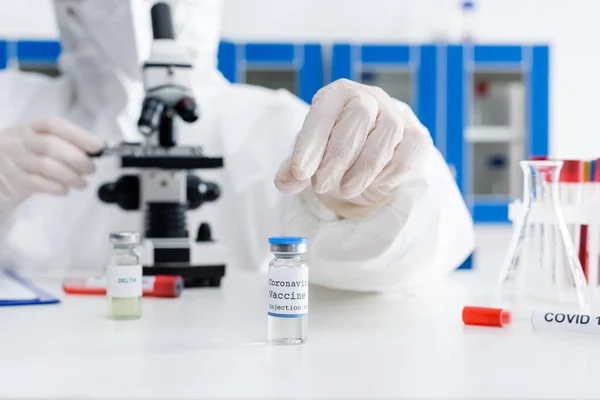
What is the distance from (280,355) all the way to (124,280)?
0.91 ft

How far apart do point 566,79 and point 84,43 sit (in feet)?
9.68

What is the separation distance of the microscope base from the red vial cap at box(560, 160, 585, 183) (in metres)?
0.57

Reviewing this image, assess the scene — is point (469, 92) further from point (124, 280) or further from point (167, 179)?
point (124, 280)

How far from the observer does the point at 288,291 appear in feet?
2.51

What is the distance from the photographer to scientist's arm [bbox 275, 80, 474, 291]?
34.8 inches

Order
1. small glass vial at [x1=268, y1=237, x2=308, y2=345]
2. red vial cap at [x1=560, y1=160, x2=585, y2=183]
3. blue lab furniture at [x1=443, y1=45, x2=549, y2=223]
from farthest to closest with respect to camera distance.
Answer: blue lab furniture at [x1=443, y1=45, x2=549, y2=223]
red vial cap at [x1=560, y1=160, x2=585, y2=183]
small glass vial at [x1=268, y1=237, x2=308, y2=345]

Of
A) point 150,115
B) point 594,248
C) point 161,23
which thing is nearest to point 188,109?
point 150,115

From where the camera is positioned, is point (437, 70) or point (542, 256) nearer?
point (542, 256)

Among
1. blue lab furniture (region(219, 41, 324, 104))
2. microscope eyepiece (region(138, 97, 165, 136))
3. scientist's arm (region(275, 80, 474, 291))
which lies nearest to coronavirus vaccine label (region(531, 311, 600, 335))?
scientist's arm (region(275, 80, 474, 291))

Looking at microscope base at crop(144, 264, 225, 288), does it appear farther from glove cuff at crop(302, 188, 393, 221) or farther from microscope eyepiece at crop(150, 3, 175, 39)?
microscope eyepiece at crop(150, 3, 175, 39)

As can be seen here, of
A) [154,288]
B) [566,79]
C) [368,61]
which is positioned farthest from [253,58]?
[154,288]

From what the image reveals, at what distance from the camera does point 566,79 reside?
155 inches

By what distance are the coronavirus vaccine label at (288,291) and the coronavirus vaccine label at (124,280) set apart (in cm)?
23

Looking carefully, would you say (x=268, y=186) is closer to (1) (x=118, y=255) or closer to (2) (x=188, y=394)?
(1) (x=118, y=255)
